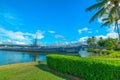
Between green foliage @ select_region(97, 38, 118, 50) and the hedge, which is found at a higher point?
green foliage @ select_region(97, 38, 118, 50)

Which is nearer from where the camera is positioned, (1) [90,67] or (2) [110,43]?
(1) [90,67]

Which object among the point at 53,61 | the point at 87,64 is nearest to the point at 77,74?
the point at 87,64

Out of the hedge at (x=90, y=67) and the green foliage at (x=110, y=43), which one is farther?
the green foliage at (x=110, y=43)

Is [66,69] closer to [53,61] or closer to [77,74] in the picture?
[77,74]

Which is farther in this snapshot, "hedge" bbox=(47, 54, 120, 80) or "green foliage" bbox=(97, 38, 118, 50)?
"green foliage" bbox=(97, 38, 118, 50)

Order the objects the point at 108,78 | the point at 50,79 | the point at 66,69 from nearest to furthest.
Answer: the point at 108,78, the point at 50,79, the point at 66,69

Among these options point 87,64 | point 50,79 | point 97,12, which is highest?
point 97,12

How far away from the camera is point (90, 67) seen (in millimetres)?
13117

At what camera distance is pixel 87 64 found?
44.0ft

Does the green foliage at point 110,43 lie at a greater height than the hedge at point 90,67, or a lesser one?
greater

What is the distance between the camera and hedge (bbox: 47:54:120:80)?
11.3 m

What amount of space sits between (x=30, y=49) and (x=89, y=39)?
4190 centimetres

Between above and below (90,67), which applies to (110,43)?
above

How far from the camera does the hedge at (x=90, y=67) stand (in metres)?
11.3
